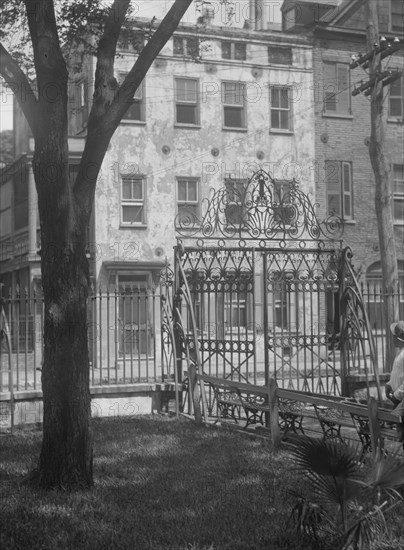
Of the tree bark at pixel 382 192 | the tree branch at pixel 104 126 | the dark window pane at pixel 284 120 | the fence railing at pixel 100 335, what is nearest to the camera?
the tree branch at pixel 104 126

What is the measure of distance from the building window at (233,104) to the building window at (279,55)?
1.51 metres

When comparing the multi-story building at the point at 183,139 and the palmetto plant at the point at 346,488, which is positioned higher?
the multi-story building at the point at 183,139

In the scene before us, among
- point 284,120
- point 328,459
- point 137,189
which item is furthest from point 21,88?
point 284,120

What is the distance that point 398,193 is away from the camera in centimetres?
3253

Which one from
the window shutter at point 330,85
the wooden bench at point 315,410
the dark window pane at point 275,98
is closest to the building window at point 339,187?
the window shutter at point 330,85

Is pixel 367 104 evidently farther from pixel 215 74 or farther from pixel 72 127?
pixel 72 127

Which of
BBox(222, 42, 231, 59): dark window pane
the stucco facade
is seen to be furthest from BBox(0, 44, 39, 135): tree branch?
BBox(222, 42, 231, 59): dark window pane

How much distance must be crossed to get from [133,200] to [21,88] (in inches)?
790

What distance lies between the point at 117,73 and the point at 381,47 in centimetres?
1028

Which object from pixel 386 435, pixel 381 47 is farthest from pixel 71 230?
pixel 381 47

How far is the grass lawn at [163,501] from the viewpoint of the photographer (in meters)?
6.93

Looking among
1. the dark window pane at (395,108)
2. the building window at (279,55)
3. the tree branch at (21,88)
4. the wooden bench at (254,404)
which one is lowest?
the wooden bench at (254,404)

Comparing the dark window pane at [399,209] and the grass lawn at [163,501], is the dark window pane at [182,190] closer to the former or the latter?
the dark window pane at [399,209]

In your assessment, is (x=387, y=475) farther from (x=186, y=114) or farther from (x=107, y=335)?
(x=186, y=114)
